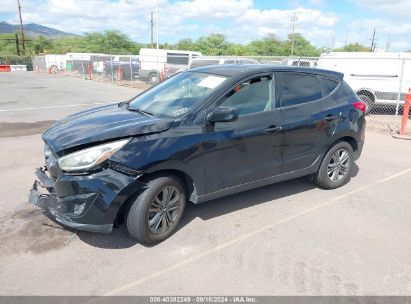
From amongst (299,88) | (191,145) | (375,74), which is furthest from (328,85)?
(375,74)

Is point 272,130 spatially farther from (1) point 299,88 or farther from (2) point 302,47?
(2) point 302,47

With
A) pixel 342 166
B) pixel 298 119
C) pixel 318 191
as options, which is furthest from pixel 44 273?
pixel 342 166

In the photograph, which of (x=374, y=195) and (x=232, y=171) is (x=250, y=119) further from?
(x=374, y=195)

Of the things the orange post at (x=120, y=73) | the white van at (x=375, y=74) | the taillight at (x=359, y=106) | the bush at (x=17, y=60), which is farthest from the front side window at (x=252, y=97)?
the bush at (x=17, y=60)

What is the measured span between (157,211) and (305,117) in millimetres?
2223

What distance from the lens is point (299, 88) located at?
4.73m

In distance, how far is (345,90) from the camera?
5281mm

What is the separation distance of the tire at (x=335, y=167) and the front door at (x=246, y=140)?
3.00ft

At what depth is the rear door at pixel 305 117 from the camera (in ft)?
14.9

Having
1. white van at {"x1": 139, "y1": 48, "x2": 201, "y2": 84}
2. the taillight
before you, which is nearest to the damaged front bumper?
the taillight

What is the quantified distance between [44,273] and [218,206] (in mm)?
2119

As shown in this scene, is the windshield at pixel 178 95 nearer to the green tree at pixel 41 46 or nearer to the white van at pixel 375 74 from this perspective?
the white van at pixel 375 74

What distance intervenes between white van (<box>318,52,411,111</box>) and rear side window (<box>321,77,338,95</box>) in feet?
24.9

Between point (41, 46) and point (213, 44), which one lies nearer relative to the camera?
point (213, 44)
